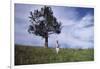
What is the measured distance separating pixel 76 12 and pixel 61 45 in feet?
1.43

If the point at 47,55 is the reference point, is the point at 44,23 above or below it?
above

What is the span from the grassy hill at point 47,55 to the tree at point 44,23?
11 cm

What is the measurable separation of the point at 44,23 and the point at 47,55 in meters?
0.37

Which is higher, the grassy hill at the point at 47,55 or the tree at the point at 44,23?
the tree at the point at 44,23

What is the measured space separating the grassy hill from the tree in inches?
4.4

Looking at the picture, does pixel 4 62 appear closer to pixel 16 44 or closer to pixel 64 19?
pixel 16 44

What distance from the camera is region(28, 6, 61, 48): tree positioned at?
2.07 m

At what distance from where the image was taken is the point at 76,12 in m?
2.21

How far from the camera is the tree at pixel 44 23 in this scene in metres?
2.07

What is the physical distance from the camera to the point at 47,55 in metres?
2.12

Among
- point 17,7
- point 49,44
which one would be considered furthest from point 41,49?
point 17,7

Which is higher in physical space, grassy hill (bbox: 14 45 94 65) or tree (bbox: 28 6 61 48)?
tree (bbox: 28 6 61 48)

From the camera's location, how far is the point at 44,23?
6.91 feet

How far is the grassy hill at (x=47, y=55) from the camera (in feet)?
6.66
